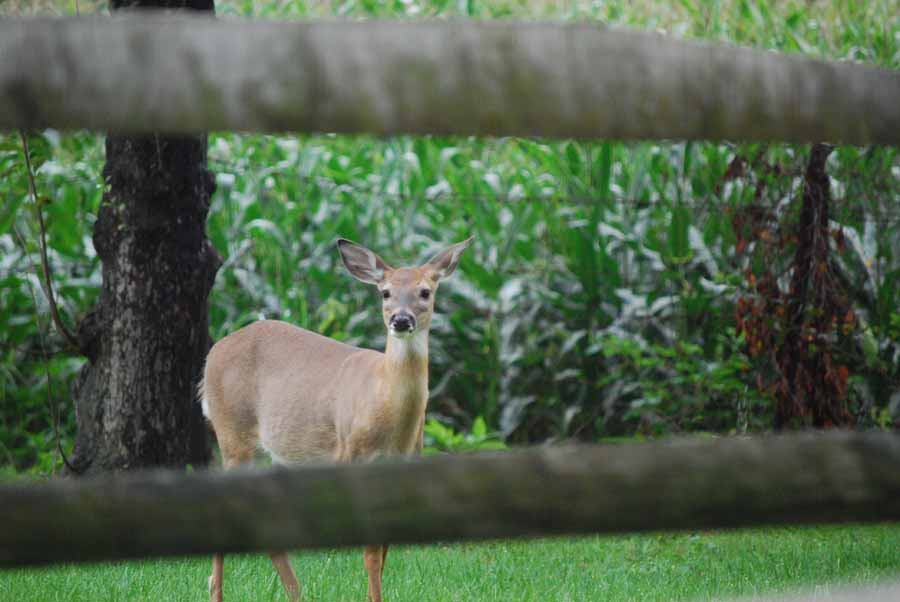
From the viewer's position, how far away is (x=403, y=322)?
5543 mm

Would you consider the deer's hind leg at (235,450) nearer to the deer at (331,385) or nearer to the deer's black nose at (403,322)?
the deer at (331,385)

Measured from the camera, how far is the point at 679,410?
8.19 meters

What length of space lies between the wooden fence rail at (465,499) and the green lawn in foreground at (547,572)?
11.1 feet

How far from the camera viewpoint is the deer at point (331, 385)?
18.1 ft

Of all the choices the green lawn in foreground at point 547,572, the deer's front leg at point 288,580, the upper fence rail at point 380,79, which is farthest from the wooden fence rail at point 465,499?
the deer's front leg at point 288,580

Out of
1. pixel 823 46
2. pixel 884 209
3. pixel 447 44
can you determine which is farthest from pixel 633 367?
pixel 447 44

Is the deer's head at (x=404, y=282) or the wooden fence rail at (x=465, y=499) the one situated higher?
the wooden fence rail at (x=465, y=499)

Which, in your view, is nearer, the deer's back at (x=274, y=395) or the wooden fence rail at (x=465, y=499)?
the wooden fence rail at (x=465, y=499)

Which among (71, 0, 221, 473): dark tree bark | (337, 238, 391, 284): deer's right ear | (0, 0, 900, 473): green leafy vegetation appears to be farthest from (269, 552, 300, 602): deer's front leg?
(0, 0, 900, 473): green leafy vegetation

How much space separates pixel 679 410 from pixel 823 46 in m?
3.11

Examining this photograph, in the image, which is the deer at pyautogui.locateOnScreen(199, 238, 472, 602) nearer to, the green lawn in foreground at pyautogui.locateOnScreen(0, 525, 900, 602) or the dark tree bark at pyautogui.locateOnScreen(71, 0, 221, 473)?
the dark tree bark at pyautogui.locateOnScreen(71, 0, 221, 473)

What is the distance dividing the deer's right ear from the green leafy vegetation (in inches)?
88.9

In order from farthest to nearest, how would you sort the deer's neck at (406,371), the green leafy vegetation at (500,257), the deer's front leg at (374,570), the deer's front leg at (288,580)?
the green leafy vegetation at (500,257) → the deer's neck at (406,371) → the deer's front leg at (288,580) → the deer's front leg at (374,570)

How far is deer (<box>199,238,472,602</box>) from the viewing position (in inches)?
217
